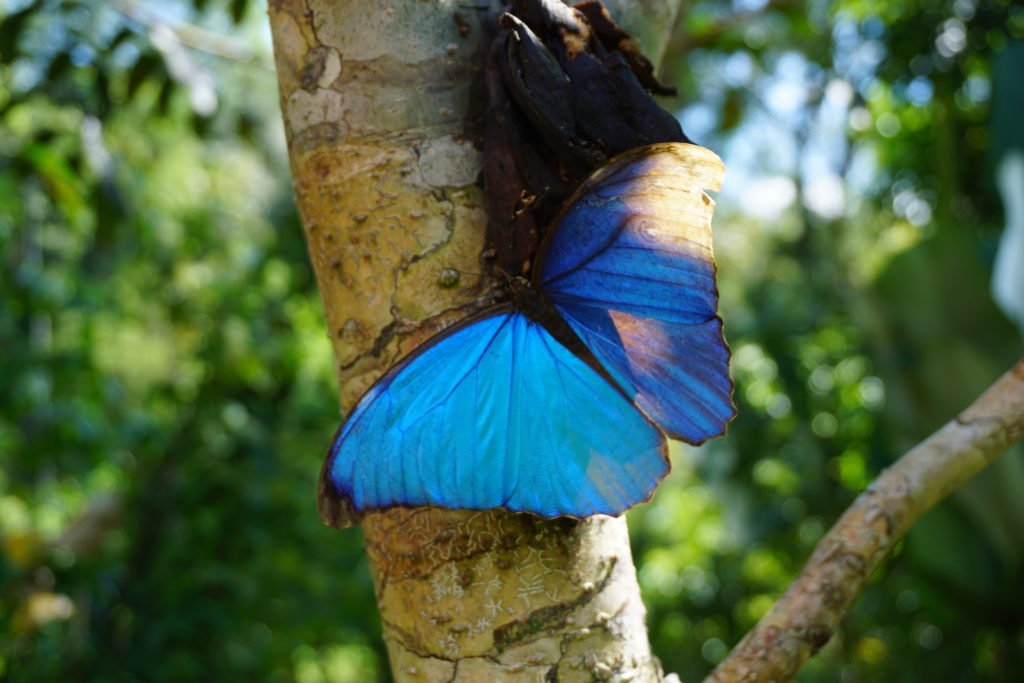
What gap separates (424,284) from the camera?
77cm

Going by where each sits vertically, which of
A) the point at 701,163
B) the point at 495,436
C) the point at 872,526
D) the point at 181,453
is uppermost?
the point at 701,163

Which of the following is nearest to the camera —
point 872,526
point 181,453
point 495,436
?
point 495,436

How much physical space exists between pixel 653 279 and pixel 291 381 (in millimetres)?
2480

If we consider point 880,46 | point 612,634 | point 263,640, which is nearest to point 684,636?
point 263,640

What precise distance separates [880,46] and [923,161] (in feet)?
2.51

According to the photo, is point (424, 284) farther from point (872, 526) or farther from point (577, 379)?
point (872, 526)

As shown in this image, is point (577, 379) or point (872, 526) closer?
point (577, 379)

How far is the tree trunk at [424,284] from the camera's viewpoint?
2.36 feet

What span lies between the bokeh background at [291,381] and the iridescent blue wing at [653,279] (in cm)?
130

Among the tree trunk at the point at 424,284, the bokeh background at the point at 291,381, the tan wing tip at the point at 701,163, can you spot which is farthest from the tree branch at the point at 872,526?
the bokeh background at the point at 291,381

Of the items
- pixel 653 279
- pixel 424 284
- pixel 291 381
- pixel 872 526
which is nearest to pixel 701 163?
pixel 653 279

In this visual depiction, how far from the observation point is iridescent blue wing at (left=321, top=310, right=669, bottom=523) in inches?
27.2

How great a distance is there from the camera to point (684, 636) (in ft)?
15.0

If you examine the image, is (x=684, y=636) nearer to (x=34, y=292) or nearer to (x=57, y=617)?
(x=57, y=617)
